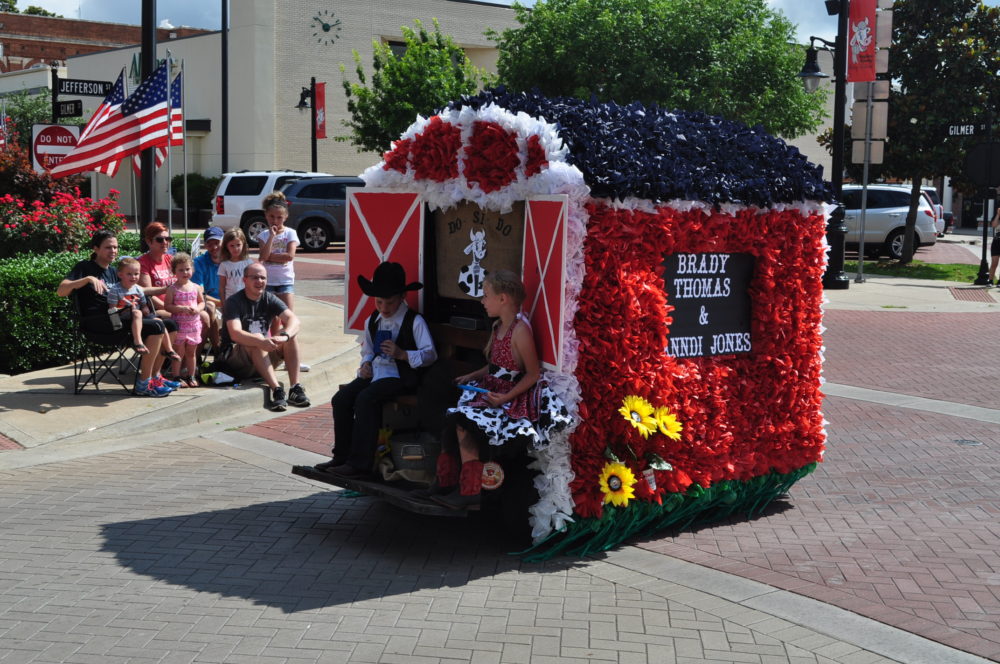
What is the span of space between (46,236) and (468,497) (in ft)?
33.2

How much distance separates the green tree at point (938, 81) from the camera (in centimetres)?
2542

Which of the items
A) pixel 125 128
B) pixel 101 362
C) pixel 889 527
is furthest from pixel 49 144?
pixel 889 527

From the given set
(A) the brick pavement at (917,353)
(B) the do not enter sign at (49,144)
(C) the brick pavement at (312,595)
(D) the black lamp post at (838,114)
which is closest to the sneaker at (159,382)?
(C) the brick pavement at (312,595)

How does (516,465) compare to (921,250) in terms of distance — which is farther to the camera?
(921,250)

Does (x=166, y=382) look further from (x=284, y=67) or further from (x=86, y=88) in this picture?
(x=284, y=67)

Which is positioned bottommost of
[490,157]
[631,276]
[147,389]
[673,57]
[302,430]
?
[302,430]

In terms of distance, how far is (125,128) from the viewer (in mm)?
12500

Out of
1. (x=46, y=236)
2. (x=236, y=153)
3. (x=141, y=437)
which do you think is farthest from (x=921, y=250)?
(x=141, y=437)

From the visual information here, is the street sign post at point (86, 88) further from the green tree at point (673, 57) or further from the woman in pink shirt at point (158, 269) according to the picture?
the green tree at point (673, 57)

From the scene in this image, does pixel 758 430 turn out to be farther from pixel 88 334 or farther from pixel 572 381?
pixel 88 334

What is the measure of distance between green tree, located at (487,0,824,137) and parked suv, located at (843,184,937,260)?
141 inches

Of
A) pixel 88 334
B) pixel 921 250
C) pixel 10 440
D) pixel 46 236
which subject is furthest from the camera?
pixel 921 250

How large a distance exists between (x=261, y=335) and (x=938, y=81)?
21304 millimetres

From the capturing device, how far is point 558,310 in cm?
589
